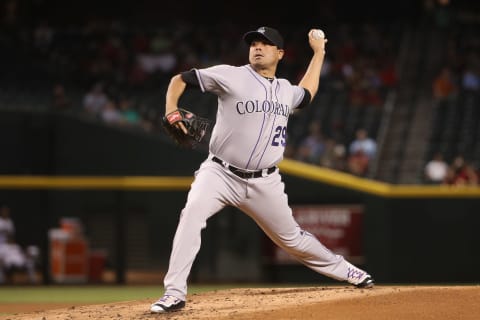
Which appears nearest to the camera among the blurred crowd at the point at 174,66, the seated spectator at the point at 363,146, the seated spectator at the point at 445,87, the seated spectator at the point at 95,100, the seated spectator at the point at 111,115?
the seated spectator at the point at 363,146

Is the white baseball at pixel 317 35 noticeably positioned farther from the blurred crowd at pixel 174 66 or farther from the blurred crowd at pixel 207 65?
the blurred crowd at pixel 174 66

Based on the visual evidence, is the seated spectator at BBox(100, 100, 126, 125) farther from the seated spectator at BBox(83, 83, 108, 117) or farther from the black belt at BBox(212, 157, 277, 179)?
the black belt at BBox(212, 157, 277, 179)

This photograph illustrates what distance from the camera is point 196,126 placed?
17.4 ft

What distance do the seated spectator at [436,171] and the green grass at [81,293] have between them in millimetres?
3404

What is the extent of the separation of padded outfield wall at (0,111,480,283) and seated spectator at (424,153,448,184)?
1213 mm

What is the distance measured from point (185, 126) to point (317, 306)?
1.30m

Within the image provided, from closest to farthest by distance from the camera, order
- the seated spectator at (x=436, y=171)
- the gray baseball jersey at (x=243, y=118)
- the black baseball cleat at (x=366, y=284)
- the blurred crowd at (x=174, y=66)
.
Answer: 1. the gray baseball jersey at (x=243, y=118)
2. the black baseball cleat at (x=366, y=284)
3. the seated spectator at (x=436, y=171)
4. the blurred crowd at (x=174, y=66)

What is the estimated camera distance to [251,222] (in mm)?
11641

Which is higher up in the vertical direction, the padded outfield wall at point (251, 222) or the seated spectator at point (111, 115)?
the seated spectator at point (111, 115)

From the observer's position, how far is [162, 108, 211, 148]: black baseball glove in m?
5.21

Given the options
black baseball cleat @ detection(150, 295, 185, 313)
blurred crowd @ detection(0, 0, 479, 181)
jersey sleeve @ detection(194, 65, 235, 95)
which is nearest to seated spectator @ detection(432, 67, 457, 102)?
blurred crowd @ detection(0, 0, 479, 181)

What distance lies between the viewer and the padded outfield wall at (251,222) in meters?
11.3

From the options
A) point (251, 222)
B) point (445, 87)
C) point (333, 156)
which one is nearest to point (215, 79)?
point (251, 222)

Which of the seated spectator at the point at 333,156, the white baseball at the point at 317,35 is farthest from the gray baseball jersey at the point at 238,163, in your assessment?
the seated spectator at the point at 333,156
